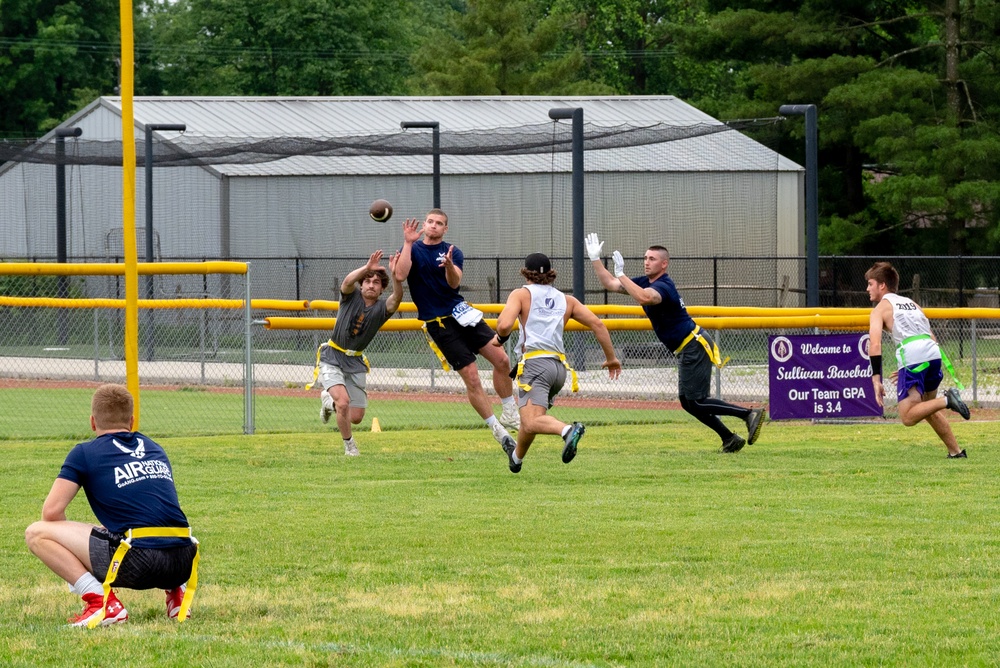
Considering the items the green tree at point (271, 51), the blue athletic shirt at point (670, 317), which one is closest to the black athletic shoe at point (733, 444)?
the blue athletic shirt at point (670, 317)

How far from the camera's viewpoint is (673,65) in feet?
220

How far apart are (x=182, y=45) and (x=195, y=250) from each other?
3624cm

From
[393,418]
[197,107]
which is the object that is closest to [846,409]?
[393,418]

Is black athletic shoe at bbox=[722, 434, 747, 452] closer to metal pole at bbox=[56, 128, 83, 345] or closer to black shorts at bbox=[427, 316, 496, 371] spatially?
black shorts at bbox=[427, 316, 496, 371]

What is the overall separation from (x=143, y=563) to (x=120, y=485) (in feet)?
1.16

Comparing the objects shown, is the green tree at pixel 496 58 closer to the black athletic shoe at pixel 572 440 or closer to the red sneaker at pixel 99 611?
the black athletic shoe at pixel 572 440

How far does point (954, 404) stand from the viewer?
13.2m

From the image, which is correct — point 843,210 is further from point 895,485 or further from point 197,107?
point 895,485

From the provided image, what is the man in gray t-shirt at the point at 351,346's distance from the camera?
13.5 meters

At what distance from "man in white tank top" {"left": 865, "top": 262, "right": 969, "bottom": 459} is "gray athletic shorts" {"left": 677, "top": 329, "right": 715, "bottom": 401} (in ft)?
4.95

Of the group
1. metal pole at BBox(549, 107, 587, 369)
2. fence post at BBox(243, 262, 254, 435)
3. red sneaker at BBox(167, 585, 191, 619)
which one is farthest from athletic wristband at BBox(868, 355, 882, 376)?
metal pole at BBox(549, 107, 587, 369)

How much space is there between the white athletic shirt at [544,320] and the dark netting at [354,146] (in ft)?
39.3

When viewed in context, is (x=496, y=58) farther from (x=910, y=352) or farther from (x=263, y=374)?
(x=910, y=352)

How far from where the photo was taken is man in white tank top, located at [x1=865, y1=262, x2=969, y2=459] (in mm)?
13359
